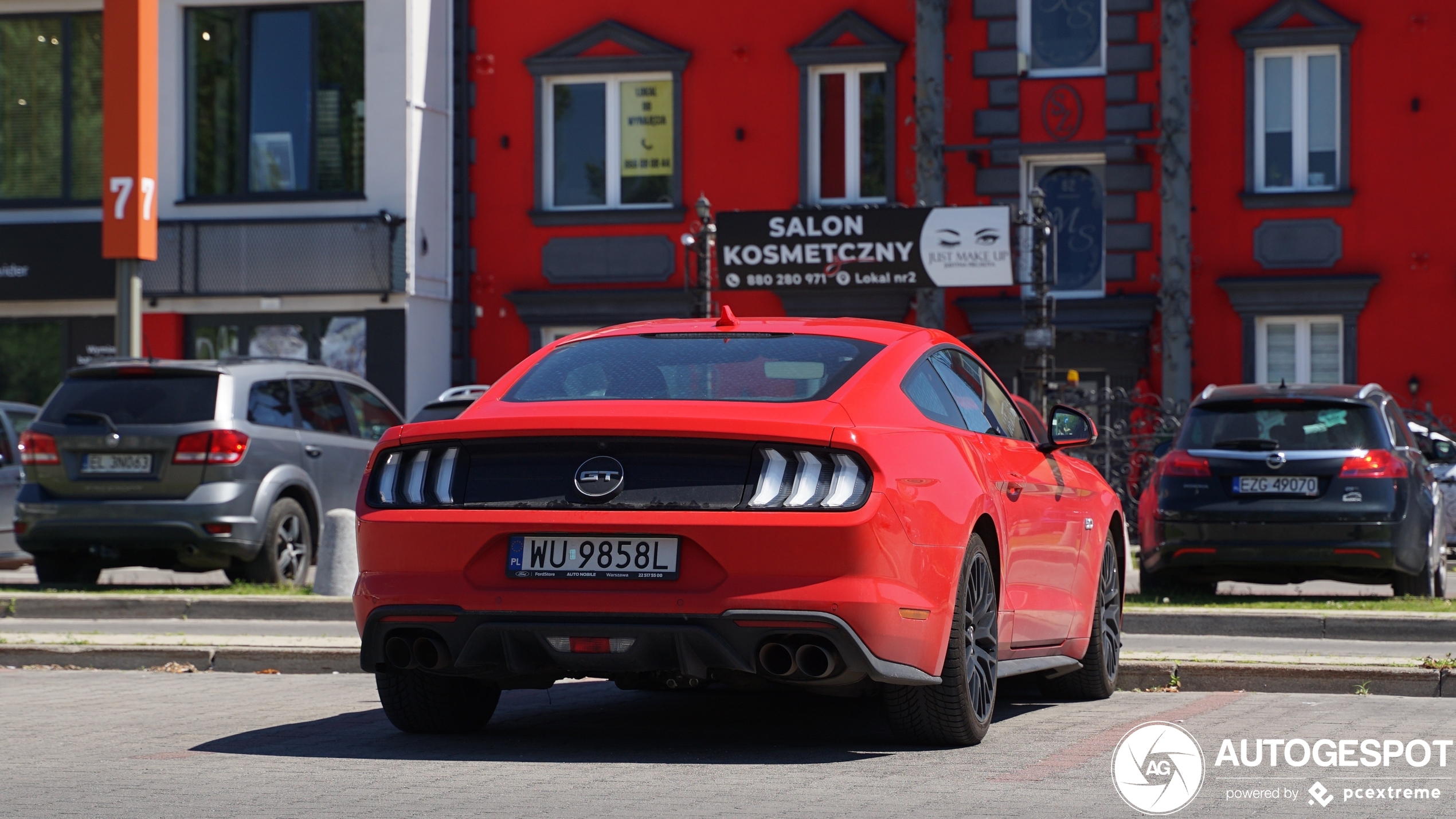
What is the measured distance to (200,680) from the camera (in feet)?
32.7

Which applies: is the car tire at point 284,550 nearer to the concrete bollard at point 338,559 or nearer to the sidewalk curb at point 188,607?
the concrete bollard at point 338,559

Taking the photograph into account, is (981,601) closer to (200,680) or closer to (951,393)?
(951,393)

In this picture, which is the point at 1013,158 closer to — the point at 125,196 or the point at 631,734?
the point at 125,196

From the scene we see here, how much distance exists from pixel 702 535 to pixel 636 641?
0.41 metres

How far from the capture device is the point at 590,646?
6.49m

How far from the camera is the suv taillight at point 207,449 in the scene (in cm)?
1383

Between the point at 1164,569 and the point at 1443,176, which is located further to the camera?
the point at 1443,176

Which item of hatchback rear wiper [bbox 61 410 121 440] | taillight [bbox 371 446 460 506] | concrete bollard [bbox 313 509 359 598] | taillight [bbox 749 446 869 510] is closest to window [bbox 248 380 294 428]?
hatchback rear wiper [bbox 61 410 121 440]

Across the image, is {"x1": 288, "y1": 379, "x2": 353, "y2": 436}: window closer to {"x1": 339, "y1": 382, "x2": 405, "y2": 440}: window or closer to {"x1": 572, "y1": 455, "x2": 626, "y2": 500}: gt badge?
{"x1": 339, "y1": 382, "x2": 405, "y2": 440}: window

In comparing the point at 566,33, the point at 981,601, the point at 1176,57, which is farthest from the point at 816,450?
the point at 566,33

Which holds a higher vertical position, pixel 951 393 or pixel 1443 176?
pixel 1443 176

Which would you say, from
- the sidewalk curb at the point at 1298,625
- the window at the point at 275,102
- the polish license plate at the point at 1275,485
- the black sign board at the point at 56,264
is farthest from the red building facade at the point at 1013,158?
the sidewalk curb at the point at 1298,625

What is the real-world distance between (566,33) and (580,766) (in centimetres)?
2158

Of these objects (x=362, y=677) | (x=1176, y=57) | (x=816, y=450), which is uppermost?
(x=1176, y=57)
